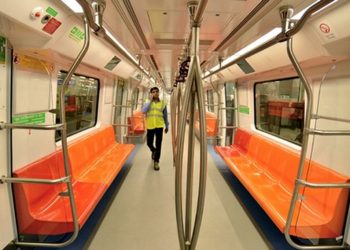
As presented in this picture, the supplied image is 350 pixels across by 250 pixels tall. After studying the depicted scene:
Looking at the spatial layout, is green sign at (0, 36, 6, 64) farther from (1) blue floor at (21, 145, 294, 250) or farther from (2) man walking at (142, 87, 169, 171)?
(2) man walking at (142, 87, 169, 171)

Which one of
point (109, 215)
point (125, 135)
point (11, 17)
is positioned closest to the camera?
point (11, 17)

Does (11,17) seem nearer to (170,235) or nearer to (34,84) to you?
(34,84)

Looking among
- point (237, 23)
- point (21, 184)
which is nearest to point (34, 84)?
point (21, 184)

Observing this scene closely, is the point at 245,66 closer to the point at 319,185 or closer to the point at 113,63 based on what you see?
the point at 113,63

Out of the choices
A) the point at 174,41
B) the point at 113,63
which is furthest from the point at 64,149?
the point at 113,63

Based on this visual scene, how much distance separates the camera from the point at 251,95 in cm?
555

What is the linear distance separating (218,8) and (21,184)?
2.26 m

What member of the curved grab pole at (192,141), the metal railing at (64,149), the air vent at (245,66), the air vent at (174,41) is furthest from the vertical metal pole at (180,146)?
the air vent at (245,66)

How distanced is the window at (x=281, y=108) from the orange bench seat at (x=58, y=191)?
2813 mm

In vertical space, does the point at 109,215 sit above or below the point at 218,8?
below

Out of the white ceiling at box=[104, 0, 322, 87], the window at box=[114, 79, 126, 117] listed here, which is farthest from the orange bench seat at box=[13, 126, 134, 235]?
the window at box=[114, 79, 126, 117]

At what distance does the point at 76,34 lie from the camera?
2.49 m

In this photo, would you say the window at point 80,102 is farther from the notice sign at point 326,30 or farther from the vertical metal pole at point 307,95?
the notice sign at point 326,30

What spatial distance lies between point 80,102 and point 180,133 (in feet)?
13.4
